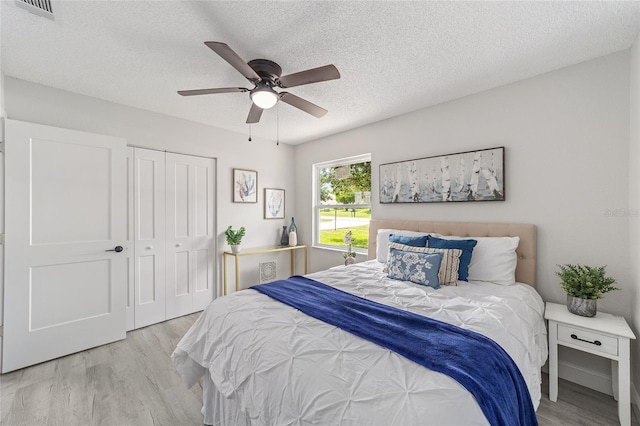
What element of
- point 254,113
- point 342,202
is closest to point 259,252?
point 342,202

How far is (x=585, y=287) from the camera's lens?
6.23 ft

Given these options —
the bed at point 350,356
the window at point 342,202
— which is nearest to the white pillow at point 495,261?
the bed at point 350,356

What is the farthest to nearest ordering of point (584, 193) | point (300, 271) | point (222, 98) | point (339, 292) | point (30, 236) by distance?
point (300, 271) → point (222, 98) → point (30, 236) → point (584, 193) → point (339, 292)

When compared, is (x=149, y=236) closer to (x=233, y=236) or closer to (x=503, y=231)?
(x=233, y=236)

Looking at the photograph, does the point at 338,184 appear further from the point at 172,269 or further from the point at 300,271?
the point at 172,269

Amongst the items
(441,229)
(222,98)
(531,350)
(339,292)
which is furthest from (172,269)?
(531,350)

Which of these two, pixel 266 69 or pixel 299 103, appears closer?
pixel 266 69

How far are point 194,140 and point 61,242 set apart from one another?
5.86 ft

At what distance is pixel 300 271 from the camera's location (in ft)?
15.1

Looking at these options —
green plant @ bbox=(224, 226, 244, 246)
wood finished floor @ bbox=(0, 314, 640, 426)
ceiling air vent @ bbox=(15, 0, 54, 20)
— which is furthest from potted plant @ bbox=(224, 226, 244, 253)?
ceiling air vent @ bbox=(15, 0, 54, 20)

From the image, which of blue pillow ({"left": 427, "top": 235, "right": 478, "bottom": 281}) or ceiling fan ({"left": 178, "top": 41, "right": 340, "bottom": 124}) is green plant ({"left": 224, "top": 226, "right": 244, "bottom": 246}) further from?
blue pillow ({"left": 427, "top": 235, "right": 478, "bottom": 281})

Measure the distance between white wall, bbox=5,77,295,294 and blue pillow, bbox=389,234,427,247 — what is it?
232 cm

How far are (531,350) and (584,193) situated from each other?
1.41 m

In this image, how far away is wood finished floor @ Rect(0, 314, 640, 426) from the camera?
1746mm
